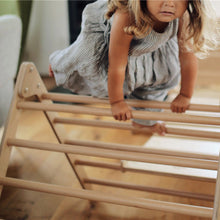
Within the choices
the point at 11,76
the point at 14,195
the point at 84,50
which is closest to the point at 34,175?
the point at 14,195

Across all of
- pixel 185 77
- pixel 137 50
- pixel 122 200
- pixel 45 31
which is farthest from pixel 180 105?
pixel 45 31

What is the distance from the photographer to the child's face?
692mm

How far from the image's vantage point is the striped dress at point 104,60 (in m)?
0.80

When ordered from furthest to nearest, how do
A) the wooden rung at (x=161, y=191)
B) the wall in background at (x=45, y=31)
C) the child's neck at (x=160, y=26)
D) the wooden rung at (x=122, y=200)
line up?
the wall in background at (x=45, y=31)
the wooden rung at (x=161, y=191)
the child's neck at (x=160, y=26)
the wooden rung at (x=122, y=200)

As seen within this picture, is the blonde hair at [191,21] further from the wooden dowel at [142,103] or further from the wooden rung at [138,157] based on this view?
the wooden rung at [138,157]

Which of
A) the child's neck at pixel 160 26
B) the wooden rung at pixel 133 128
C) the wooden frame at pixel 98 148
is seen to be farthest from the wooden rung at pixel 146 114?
the child's neck at pixel 160 26

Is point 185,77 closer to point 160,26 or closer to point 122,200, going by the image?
point 160,26

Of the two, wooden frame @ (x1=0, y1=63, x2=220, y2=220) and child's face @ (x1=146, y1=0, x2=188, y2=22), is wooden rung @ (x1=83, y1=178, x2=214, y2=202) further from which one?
child's face @ (x1=146, y1=0, x2=188, y2=22)

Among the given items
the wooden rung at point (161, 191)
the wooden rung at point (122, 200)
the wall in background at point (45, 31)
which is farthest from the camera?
the wall in background at point (45, 31)

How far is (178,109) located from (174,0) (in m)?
0.28

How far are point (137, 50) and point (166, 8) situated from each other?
14cm

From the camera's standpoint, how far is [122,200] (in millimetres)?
710

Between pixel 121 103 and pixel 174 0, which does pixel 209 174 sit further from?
pixel 174 0

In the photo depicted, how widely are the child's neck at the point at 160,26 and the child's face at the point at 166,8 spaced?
2.4 inches
